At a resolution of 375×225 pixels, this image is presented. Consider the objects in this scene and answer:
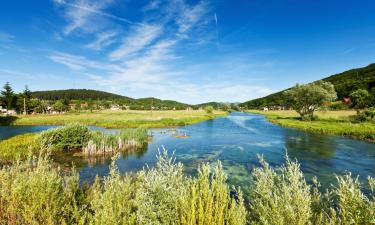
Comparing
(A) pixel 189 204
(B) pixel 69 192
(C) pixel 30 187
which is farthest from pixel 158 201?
(B) pixel 69 192

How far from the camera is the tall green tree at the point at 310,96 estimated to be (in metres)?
70.6

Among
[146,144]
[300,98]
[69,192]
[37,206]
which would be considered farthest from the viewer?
[300,98]

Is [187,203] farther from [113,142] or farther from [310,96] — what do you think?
[310,96]

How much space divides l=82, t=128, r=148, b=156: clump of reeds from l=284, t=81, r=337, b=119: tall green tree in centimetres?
5718

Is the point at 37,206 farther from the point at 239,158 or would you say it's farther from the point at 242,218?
the point at 239,158

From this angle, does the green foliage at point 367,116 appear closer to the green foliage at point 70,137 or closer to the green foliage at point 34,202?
the green foliage at point 70,137

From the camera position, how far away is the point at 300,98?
252 ft

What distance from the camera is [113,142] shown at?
106 feet

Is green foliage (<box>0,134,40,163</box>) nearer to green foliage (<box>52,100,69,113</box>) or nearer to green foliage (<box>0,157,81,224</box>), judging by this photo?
green foliage (<box>0,157,81,224</box>)

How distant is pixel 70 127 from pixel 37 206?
25.8 metres

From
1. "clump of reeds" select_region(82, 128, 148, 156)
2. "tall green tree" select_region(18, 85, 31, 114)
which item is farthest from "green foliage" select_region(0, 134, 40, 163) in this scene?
"tall green tree" select_region(18, 85, 31, 114)

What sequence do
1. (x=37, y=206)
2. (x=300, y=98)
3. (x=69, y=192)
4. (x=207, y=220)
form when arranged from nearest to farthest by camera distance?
(x=207, y=220)
(x=37, y=206)
(x=69, y=192)
(x=300, y=98)

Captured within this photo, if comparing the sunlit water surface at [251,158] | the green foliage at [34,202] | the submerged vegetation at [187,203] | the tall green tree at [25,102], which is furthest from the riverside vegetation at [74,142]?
the tall green tree at [25,102]

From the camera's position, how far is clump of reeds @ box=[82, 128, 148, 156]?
94.7 ft
